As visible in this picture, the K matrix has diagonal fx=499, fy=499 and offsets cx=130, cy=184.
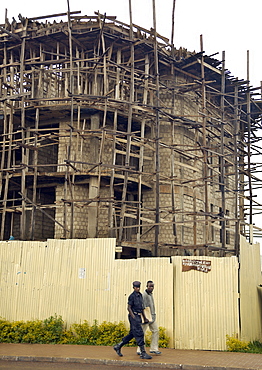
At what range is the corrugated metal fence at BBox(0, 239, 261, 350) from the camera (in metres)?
12.5

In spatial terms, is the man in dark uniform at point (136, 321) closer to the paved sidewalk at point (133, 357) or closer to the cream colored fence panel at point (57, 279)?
the paved sidewalk at point (133, 357)

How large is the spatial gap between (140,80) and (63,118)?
4000 millimetres

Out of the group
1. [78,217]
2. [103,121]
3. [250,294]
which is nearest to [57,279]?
[250,294]

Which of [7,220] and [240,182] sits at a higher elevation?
[240,182]

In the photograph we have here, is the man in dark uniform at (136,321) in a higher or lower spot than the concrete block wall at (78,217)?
lower

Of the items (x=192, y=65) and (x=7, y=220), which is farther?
(x=7, y=220)

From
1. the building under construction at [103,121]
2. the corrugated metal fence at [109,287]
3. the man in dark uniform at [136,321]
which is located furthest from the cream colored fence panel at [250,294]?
the building under construction at [103,121]

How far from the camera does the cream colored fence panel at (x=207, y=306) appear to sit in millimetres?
12328

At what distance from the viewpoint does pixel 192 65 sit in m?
24.1

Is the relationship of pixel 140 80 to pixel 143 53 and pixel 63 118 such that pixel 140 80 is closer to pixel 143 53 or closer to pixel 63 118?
pixel 143 53

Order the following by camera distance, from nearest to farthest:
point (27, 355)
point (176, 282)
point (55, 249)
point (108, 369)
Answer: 1. point (108, 369)
2. point (27, 355)
3. point (176, 282)
4. point (55, 249)

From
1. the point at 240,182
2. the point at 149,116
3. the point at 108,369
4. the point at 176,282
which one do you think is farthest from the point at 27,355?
the point at 240,182

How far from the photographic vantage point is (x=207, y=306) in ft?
41.1

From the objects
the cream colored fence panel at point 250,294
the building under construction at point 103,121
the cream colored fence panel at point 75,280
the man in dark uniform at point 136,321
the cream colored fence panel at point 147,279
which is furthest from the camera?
the building under construction at point 103,121
